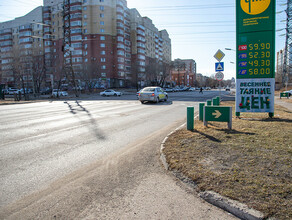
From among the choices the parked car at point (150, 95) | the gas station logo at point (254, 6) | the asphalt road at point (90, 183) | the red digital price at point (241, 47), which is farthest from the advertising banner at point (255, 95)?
the parked car at point (150, 95)

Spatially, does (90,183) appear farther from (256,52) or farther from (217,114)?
(256,52)

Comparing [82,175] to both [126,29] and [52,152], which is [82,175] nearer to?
[52,152]

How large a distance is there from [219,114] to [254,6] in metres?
5.64

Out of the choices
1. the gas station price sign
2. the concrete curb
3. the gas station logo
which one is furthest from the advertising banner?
the concrete curb

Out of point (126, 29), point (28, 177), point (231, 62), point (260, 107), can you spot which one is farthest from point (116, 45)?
point (28, 177)

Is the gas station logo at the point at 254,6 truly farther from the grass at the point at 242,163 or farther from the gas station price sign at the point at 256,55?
the grass at the point at 242,163

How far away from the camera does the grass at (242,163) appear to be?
114 inches

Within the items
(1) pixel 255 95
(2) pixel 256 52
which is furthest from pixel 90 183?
(2) pixel 256 52

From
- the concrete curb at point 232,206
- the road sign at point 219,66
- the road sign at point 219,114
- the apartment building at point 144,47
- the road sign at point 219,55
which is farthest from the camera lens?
the apartment building at point 144,47

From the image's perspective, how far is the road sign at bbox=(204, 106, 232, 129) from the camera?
7.09m

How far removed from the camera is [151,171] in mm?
4113

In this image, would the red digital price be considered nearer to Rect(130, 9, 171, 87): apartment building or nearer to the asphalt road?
the asphalt road

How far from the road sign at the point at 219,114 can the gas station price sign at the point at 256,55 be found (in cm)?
357

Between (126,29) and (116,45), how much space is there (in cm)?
1103
